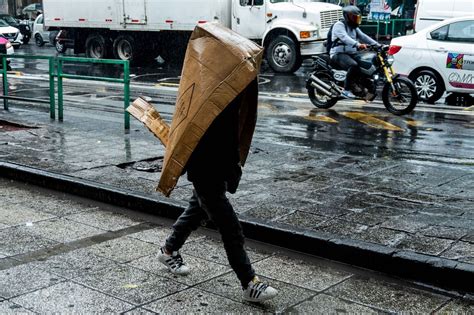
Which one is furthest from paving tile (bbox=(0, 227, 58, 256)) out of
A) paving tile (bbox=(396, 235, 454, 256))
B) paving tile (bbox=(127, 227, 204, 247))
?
paving tile (bbox=(396, 235, 454, 256))

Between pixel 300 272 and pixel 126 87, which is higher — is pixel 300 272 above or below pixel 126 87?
below

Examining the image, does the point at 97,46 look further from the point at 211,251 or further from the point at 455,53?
the point at 211,251

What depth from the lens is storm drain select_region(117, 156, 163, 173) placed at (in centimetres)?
827

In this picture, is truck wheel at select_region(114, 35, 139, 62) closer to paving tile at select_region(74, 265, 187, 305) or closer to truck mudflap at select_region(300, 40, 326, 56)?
truck mudflap at select_region(300, 40, 326, 56)

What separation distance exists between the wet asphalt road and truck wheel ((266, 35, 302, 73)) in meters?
1.49

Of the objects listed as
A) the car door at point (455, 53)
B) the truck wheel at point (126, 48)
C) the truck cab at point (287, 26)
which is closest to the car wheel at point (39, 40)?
the truck wheel at point (126, 48)

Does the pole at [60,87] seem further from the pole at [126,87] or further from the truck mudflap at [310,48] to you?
the truck mudflap at [310,48]

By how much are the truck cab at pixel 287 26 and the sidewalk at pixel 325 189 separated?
35.3 ft

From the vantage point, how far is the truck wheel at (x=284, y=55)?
21413 mm

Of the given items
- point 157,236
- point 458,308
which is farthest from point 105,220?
point 458,308

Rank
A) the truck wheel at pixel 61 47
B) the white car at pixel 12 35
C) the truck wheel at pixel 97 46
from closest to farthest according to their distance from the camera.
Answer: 1. the truck wheel at pixel 97 46
2. the truck wheel at pixel 61 47
3. the white car at pixel 12 35

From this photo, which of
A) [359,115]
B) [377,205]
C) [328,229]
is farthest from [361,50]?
[328,229]

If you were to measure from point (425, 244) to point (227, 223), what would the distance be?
1805 mm

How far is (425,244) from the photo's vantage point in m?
5.52
